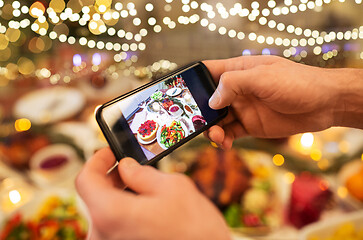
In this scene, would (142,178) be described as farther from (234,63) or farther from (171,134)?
(234,63)

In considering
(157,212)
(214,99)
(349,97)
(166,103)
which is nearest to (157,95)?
(166,103)

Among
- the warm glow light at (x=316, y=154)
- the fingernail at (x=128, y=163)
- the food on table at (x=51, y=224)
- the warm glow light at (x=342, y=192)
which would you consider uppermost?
the fingernail at (x=128, y=163)

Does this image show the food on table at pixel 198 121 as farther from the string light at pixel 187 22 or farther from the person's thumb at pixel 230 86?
the string light at pixel 187 22

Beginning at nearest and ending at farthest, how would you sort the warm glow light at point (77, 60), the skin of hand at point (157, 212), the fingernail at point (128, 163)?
1. the skin of hand at point (157, 212)
2. the fingernail at point (128, 163)
3. the warm glow light at point (77, 60)

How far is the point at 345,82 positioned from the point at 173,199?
0.61m

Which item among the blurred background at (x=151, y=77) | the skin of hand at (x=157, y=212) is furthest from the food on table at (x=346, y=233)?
the skin of hand at (x=157, y=212)

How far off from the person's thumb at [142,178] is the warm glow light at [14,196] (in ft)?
2.26

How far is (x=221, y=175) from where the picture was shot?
3.46 feet

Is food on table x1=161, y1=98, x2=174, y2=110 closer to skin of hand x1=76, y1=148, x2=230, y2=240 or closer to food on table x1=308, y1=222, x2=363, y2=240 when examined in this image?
skin of hand x1=76, y1=148, x2=230, y2=240

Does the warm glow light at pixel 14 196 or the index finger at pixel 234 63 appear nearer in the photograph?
the index finger at pixel 234 63

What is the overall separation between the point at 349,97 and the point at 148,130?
55 cm

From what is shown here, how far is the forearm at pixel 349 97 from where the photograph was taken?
2.30ft

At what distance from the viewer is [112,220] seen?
0.35 metres

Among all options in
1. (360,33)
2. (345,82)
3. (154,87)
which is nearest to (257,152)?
(345,82)
